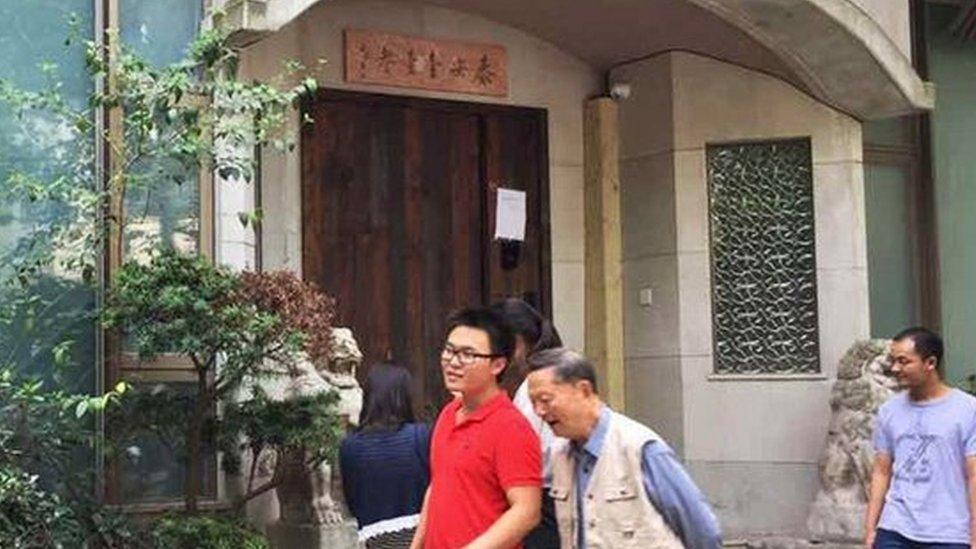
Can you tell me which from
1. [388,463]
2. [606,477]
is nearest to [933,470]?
[388,463]

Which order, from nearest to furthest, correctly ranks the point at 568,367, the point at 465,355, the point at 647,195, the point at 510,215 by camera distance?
the point at 568,367 → the point at 465,355 → the point at 510,215 → the point at 647,195

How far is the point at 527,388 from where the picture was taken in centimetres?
427

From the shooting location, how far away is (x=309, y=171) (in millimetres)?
9664

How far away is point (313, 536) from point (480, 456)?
3.64 m

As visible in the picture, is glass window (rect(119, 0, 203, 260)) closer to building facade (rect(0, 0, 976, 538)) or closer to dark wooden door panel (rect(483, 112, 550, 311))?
building facade (rect(0, 0, 976, 538))

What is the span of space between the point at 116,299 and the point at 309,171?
309cm

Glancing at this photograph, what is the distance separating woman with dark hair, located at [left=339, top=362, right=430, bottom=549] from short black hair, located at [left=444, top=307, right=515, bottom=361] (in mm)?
845

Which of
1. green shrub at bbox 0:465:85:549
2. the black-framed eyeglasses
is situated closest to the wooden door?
green shrub at bbox 0:465:85:549

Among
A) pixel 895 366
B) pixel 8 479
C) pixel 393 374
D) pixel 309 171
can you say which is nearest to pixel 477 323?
pixel 393 374

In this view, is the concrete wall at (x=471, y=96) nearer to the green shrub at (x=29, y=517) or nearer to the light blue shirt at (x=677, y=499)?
the green shrub at (x=29, y=517)

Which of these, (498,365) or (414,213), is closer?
(498,365)

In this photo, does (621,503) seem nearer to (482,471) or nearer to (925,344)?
(482,471)

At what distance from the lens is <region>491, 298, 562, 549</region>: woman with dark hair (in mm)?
4395

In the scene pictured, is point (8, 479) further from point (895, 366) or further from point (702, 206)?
point (702, 206)
